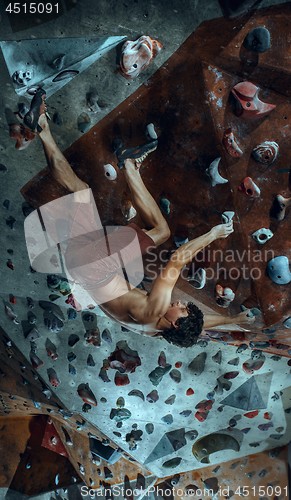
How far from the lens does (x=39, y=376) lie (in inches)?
175

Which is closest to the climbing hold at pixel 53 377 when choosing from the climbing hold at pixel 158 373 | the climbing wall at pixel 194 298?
the climbing wall at pixel 194 298

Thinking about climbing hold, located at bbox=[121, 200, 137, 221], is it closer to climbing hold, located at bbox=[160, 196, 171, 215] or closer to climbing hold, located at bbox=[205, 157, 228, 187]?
climbing hold, located at bbox=[160, 196, 171, 215]

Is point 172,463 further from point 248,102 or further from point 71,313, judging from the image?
point 248,102

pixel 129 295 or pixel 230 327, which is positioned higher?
pixel 129 295

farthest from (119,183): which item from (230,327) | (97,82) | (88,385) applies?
(88,385)

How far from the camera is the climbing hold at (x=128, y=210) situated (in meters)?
3.37

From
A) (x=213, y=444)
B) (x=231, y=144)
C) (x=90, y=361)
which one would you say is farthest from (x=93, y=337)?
(x=231, y=144)

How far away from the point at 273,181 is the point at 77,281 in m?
1.13

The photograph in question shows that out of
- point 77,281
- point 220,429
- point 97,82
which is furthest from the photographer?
point 220,429

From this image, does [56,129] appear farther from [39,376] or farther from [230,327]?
[39,376]

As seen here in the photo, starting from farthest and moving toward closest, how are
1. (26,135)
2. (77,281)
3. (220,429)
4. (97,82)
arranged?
(220,429) < (77,281) < (26,135) < (97,82)

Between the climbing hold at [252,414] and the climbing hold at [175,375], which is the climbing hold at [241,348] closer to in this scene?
the climbing hold at [175,375]

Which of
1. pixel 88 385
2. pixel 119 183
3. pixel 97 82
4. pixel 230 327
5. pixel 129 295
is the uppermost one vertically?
pixel 97 82

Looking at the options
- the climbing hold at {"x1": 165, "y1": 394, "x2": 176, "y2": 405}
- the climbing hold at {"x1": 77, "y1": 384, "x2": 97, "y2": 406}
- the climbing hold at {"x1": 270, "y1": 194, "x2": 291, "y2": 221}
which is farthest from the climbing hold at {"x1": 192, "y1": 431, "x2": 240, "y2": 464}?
the climbing hold at {"x1": 270, "y1": 194, "x2": 291, "y2": 221}
